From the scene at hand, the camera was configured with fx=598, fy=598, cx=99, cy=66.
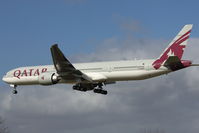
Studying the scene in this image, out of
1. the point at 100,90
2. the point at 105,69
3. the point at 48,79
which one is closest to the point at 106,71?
the point at 105,69

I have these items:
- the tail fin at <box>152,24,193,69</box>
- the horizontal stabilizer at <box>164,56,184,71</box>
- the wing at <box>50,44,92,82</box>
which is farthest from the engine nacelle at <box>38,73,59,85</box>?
the horizontal stabilizer at <box>164,56,184,71</box>

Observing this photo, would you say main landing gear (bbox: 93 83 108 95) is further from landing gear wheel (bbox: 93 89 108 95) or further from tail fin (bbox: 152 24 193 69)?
tail fin (bbox: 152 24 193 69)

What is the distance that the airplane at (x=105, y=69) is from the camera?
231 feet

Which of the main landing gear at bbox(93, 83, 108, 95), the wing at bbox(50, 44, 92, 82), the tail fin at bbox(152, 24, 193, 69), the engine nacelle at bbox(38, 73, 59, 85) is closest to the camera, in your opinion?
the tail fin at bbox(152, 24, 193, 69)

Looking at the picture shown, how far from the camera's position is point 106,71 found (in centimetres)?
7312

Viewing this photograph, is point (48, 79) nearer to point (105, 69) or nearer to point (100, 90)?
point (105, 69)

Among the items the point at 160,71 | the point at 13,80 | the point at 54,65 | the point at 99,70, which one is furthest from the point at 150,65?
the point at 13,80

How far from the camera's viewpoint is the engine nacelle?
74188mm

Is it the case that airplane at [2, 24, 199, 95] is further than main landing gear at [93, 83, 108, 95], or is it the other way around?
main landing gear at [93, 83, 108, 95]

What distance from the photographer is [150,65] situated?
7088 cm

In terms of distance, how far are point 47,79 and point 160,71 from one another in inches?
562

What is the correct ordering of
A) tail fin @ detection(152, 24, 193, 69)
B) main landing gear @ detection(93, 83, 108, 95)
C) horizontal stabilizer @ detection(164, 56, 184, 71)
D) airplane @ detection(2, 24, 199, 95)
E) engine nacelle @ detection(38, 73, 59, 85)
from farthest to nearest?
main landing gear @ detection(93, 83, 108, 95) → engine nacelle @ detection(38, 73, 59, 85) → tail fin @ detection(152, 24, 193, 69) → airplane @ detection(2, 24, 199, 95) → horizontal stabilizer @ detection(164, 56, 184, 71)

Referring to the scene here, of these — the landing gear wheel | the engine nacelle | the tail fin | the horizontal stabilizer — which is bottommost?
the landing gear wheel

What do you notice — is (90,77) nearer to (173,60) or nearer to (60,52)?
(60,52)
